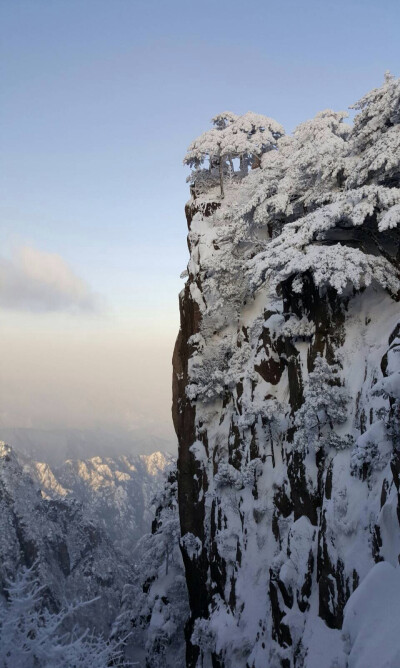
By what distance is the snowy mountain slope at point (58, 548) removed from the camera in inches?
3986

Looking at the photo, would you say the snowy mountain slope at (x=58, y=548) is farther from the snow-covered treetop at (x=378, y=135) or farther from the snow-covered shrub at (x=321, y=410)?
the snow-covered treetop at (x=378, y=135)

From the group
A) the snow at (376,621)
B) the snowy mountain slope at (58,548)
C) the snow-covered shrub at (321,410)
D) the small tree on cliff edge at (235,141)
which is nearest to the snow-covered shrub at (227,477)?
the snow-covered shrub at (321,410)

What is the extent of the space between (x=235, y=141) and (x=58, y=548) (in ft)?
401

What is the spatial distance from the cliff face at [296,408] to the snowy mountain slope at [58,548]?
84583mm

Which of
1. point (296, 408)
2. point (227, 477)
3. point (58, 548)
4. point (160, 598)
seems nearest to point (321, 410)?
point (296, 408)

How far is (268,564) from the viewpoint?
2050cm

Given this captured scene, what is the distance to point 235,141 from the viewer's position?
36.4m

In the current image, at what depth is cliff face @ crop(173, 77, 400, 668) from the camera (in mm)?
14523

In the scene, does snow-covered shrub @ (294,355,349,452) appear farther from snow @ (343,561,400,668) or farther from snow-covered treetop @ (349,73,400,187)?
snow-covered treetop @ (349,73,400,187)

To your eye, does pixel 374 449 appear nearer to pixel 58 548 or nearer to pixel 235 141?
pixel 235 141

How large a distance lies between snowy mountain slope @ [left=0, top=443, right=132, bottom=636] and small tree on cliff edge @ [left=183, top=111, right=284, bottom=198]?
298ft

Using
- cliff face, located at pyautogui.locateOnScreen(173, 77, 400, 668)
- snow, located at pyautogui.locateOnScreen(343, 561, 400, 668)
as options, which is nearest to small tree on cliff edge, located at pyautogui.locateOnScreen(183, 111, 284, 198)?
cliff face, located at pyautogui.locateOnScreen(173, 77, 400, 668)

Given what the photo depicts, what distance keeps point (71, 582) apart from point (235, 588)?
Answer: 114295 mm

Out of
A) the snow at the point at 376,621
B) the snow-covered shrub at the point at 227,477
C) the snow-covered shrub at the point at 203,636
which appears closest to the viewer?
the snow at the point at 376,621
